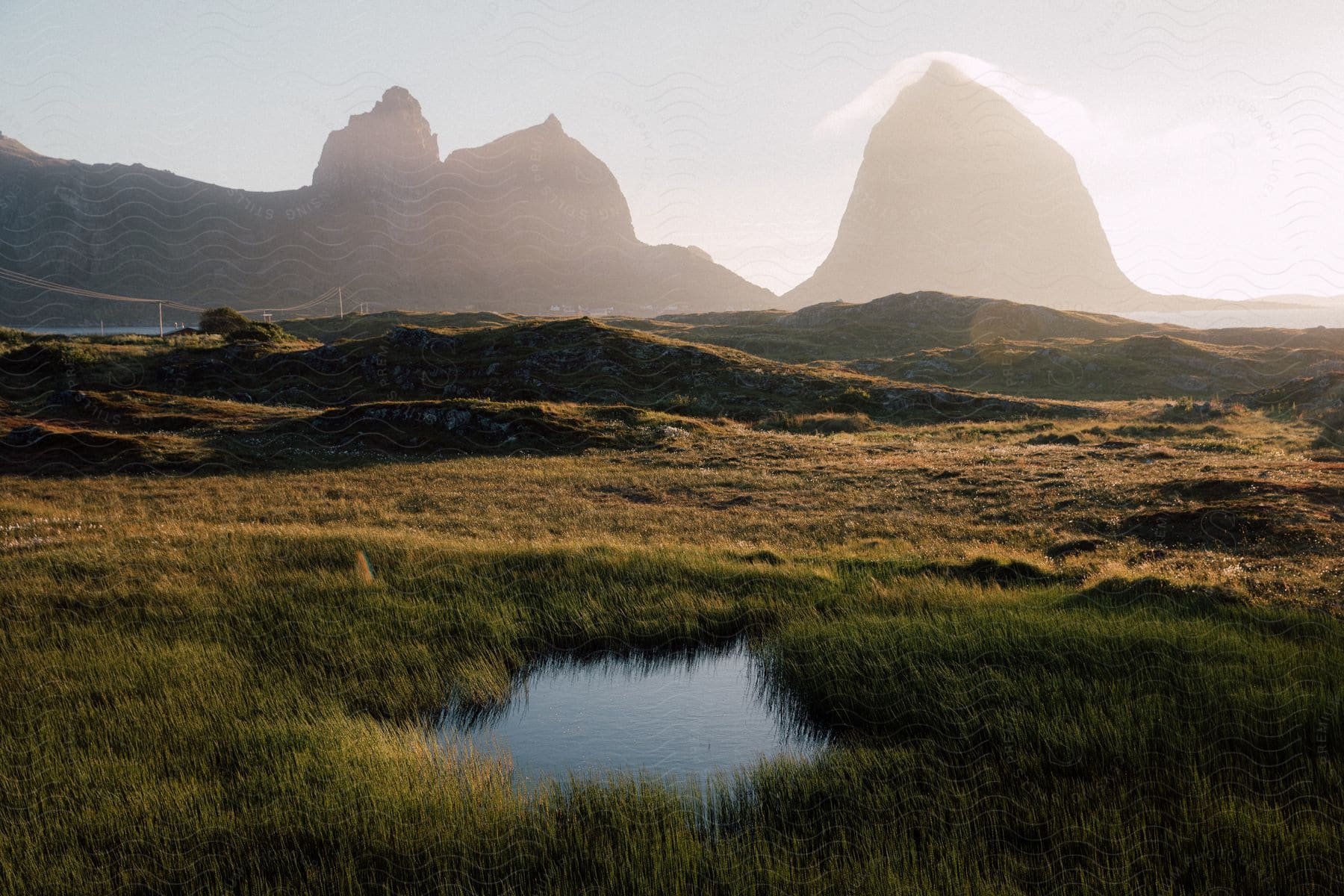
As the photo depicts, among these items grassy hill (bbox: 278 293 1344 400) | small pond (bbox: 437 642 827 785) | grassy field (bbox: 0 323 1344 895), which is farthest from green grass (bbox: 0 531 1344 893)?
grassy hill (bbox: 278 293 1344 400)

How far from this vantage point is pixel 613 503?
70.9 feet

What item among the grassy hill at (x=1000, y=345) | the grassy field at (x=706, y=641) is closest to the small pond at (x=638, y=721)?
the grassy field at (x=706, y=641)

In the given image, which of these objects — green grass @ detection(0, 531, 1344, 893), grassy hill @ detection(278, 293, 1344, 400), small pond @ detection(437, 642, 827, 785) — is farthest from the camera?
grassy hill @ detection(278, 293, 1344, 400)

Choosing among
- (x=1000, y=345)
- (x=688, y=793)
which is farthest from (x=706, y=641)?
(x=1000, y=345)

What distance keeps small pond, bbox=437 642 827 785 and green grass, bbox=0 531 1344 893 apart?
0.45 m

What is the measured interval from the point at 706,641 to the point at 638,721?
2532mm

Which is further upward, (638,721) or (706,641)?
(706,641)

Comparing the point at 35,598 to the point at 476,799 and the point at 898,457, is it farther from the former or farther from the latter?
the point at 898,457

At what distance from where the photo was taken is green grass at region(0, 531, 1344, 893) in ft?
17.1

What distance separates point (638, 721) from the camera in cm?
830

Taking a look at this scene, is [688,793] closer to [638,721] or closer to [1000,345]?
[638,721]

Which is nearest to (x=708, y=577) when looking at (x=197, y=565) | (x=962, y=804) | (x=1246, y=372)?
(x=962, y=804)

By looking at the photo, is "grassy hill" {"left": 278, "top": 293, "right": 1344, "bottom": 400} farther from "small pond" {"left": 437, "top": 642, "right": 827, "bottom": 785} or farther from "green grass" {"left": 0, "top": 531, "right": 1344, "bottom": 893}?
"small pond" {"left": 437, "top": 642, "right": 827, "bottom": 785}

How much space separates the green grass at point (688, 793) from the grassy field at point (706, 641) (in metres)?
0.04
